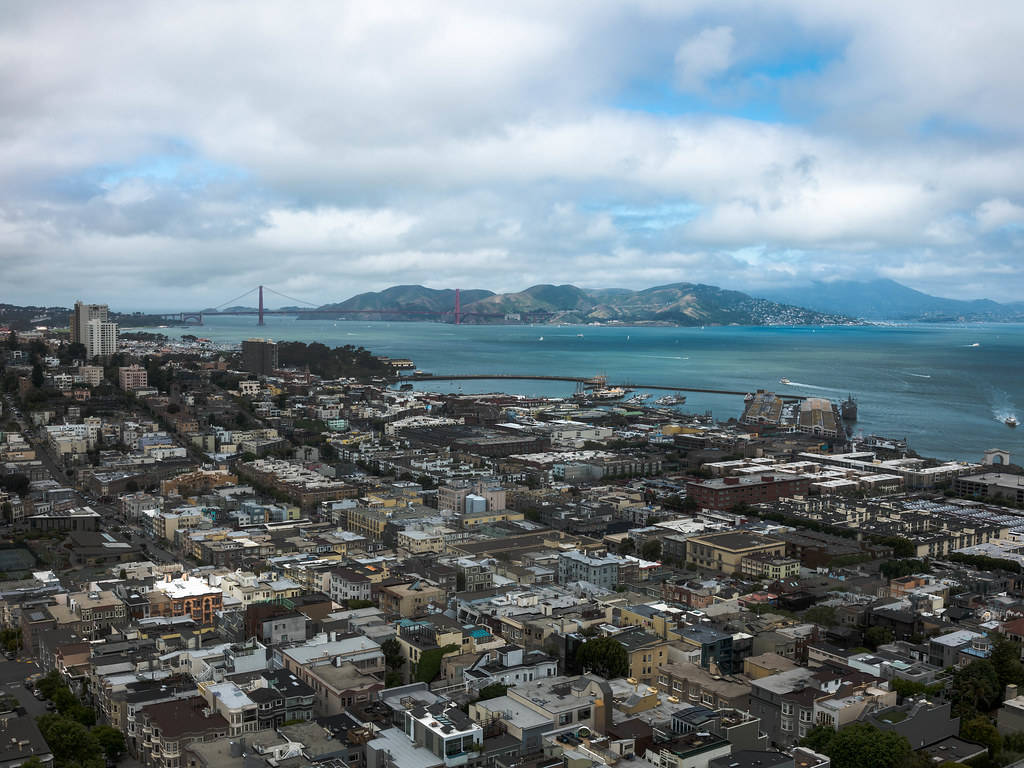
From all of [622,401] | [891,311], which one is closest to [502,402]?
[622,401]

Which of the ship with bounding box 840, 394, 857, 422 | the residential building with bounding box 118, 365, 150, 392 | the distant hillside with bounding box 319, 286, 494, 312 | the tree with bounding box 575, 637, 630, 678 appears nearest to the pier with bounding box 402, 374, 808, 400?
the ship with bounding box 840, 394, 857, 422

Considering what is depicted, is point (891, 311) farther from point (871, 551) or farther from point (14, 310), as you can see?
point (871, 551)

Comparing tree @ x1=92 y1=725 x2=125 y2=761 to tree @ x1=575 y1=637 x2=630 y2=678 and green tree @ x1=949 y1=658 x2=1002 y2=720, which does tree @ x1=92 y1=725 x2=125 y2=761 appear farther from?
green tree @ x1=949 y1=658 x2=1002 y2=720

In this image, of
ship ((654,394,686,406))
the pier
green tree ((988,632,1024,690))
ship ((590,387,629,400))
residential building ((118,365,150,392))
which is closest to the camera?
green tree ((988,632,1024,690))

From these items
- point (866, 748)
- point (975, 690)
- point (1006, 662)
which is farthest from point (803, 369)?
point (866, 748)

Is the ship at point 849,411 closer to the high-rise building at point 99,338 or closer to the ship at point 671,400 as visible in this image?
the ship at point 671,400

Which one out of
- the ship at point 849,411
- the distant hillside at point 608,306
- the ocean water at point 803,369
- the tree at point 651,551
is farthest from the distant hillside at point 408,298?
the tree at point 651,551
